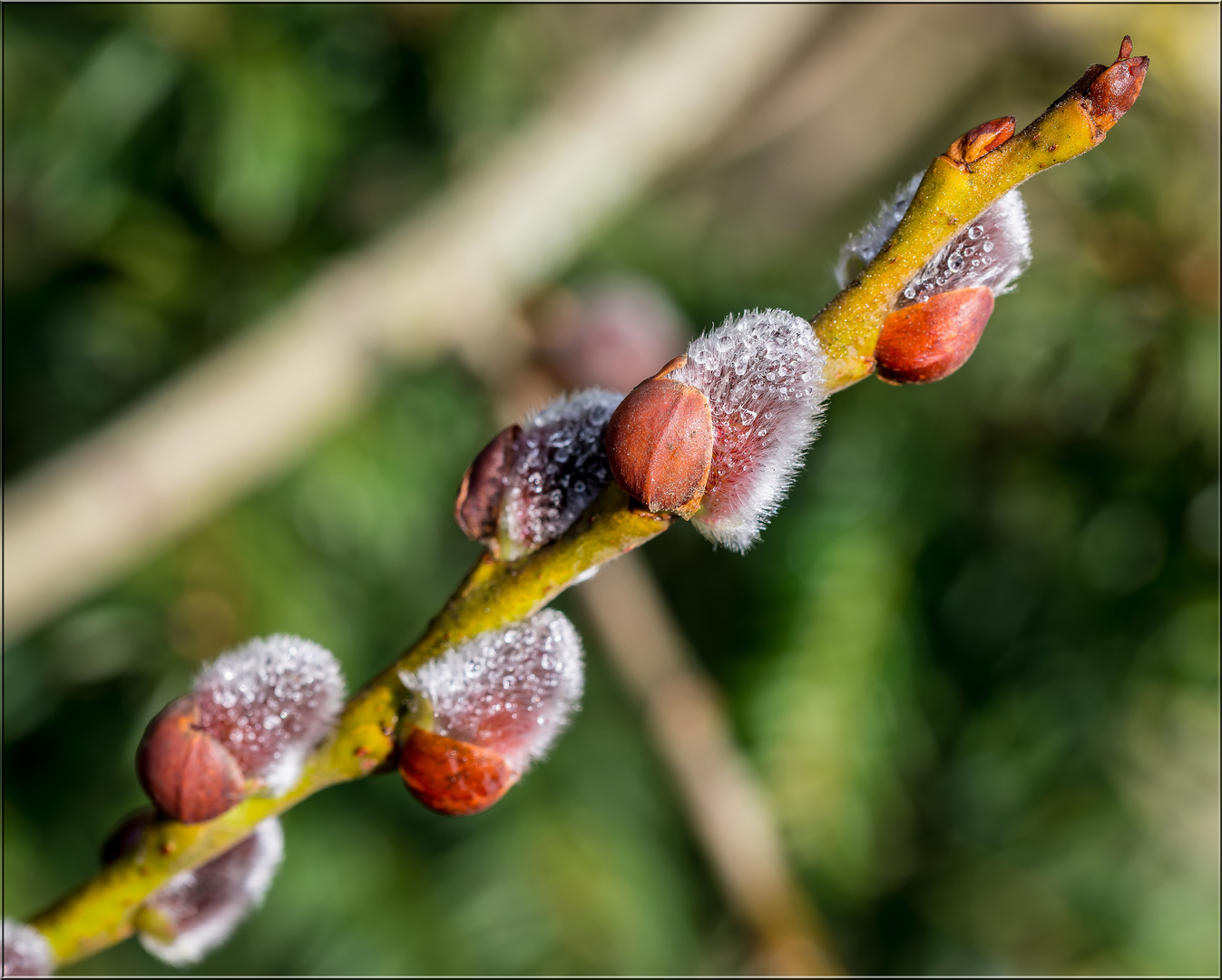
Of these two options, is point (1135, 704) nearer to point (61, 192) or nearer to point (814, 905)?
point (814, 905)

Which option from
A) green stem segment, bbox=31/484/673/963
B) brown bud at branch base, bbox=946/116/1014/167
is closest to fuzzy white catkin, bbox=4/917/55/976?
green stem segment, bbox=31/484/673/963

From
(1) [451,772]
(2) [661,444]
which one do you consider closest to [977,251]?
(2) [661,444]

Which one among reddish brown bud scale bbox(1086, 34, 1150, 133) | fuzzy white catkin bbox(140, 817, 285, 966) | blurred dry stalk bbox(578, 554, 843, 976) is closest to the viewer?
reddish brown bud scale bbox(1086, 34, 1150, 133)

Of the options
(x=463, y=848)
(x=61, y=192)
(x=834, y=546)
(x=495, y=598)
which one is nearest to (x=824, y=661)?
(x=834, y=546)

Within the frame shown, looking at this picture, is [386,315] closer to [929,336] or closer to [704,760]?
[704,760]

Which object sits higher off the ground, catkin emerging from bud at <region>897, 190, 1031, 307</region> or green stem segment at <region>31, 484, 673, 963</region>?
catkin emerging from bud at <region>897, 190, 1031, 307</region>

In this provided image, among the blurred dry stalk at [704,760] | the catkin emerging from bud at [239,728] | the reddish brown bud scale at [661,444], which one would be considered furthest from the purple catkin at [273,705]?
the blurred dry stalk at [704,760]

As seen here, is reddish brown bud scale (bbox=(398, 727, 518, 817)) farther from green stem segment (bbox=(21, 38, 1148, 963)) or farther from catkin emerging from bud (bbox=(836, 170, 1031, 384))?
catkin emerging from bud (bbox=(836, 170, 1031, 384))
